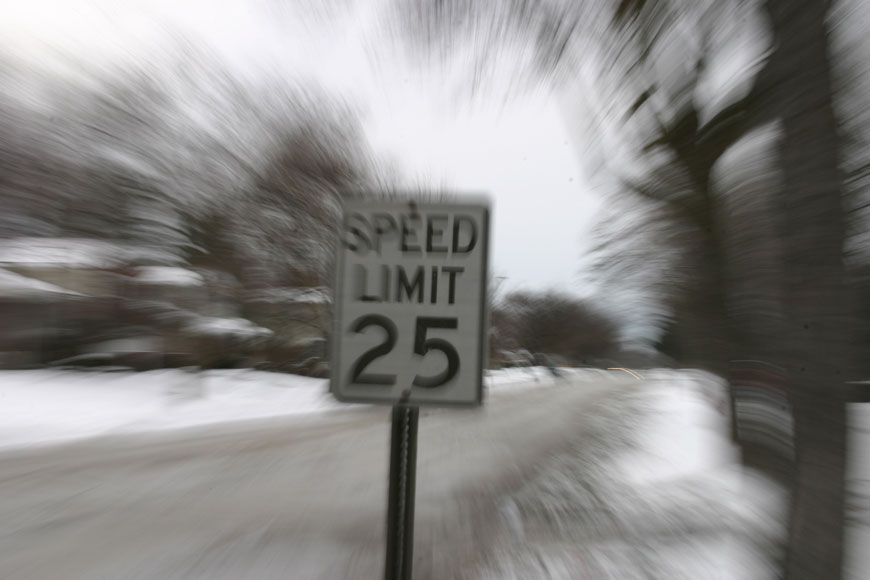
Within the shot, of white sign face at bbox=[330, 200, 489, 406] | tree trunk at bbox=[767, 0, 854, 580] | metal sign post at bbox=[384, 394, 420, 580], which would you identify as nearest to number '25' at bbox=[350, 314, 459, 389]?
white sign face at bbox=[330, 200, 489, 406]

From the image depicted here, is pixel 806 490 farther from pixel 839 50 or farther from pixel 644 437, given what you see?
pixel 644 437

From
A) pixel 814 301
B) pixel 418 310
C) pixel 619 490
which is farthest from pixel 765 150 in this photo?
pixel 619 490

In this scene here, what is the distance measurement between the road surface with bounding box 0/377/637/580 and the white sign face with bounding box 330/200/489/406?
8.10ft

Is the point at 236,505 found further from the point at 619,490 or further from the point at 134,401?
the point at 134,401

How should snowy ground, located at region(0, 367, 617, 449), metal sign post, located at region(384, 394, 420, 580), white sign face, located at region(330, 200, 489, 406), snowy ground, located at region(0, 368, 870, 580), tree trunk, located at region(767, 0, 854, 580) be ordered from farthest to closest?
snowy ground, located at region(0, 367, 617, 449) → snowy ground, located at region(0, 368, 870, 580) → tree trunk, located at region(767, 0, 854, 580) → metal sign post, located at region(384, 394, 420, 580) → white sign face, located at region(330, 200, 489, 406)

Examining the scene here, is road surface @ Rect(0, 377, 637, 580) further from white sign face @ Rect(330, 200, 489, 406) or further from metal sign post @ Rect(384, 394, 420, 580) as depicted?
white sign face @ Rect(330, 200, 489, 406)

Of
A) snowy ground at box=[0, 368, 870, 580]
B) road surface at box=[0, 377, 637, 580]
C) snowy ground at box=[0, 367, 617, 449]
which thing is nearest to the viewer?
snowy ground at box=[0, 368, 870, 580]

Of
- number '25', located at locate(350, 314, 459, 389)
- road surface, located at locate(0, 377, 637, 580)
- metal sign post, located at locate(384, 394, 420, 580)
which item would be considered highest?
number '25', located at locate(350, 314, 459, 389)

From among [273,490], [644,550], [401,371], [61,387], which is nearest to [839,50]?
[401,371]

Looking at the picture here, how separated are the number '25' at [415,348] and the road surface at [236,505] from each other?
2.44 meters

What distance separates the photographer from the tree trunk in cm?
302

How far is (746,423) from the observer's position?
3.67 m

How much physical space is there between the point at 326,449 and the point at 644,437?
19.4ft

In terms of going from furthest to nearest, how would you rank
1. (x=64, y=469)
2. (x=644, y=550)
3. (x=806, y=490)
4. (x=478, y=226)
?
1. (x=64, y=469)
2. (x=644, y=550)
3. (x=806, y=490)
4. (x=478, y=226)
